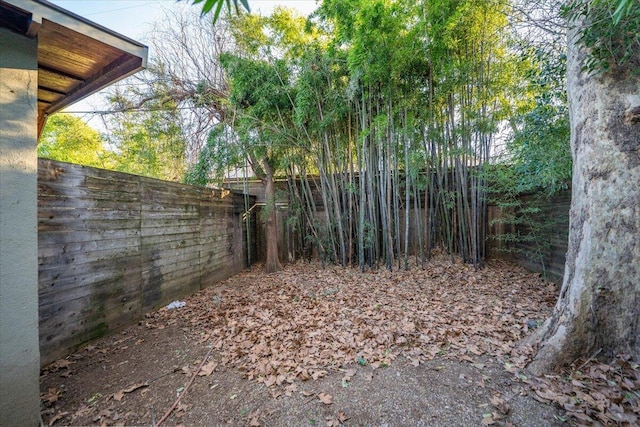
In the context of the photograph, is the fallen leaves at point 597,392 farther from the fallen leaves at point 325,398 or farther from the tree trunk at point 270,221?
the tree trunk at point 270,221

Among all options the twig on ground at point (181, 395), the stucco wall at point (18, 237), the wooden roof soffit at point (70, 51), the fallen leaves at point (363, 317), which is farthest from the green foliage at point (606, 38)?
the twig on ground at point (181, 395)

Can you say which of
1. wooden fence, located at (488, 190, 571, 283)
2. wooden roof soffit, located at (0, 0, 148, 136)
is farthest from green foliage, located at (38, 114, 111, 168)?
wooden fence, located at (488, 190, 571, 283)

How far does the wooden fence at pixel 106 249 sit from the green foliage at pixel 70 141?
19.5ft

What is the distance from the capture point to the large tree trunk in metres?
1.56

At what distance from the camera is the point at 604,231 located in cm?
162

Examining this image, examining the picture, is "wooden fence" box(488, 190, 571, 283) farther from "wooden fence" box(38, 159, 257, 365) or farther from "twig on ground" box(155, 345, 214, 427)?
"wooden fence" box(38, 159, 257, 365)

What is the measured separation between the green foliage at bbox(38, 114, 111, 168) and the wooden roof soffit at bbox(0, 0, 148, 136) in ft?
21.5

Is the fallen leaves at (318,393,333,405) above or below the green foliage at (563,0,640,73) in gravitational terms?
below

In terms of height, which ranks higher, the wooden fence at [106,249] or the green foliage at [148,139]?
the green foliage at [148,139]

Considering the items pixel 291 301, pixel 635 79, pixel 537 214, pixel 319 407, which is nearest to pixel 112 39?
pixel 319 407

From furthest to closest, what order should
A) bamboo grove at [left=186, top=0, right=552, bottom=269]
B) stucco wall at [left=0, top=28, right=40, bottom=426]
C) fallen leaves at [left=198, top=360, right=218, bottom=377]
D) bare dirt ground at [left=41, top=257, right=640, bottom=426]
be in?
1. bamboo grove at [left=186, top=0, right=552, bottom=269]
2. fallen leaves at [left=198, top=360, right=218, bottom=377]
3. bare dirt ground at [left=41, top=257, right=640, bottom=426]
4. stucco wall at [left=0, top=28, right=40, bottom=426]

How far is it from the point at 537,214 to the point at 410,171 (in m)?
1.86

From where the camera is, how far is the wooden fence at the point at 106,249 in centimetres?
197

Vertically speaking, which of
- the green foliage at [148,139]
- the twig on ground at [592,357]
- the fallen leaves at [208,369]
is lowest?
the fallen leaves at [208,369]
